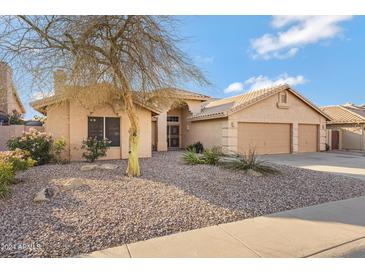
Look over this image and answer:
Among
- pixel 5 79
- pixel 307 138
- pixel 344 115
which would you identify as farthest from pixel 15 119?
pixel 344 115

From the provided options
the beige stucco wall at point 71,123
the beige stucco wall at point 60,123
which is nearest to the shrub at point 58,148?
the beige stucco wall at point 60,123

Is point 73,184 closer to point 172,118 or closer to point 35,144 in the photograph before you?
point 35,144

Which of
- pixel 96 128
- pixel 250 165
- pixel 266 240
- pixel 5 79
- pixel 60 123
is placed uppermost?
pixel 5 79

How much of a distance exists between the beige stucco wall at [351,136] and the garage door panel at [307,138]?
13.9 ft

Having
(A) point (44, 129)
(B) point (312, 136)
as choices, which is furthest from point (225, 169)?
(B) point (312, 136)

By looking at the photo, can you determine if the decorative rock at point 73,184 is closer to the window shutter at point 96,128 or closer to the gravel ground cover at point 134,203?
the gravel ground cover at point 134,203

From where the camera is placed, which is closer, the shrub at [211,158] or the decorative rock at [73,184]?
the decorative rock at [73,184]

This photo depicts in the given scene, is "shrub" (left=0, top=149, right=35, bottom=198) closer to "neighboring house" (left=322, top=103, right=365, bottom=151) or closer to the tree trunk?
the tree trunk

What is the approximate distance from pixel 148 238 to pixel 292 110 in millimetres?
17537

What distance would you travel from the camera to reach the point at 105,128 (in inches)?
499

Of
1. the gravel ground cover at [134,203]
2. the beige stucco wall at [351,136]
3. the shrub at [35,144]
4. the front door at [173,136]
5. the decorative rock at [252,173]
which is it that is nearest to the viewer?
the gravel ground cover at [134,203]

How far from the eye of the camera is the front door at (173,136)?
21141 millimetres

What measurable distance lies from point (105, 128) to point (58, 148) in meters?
2.57
